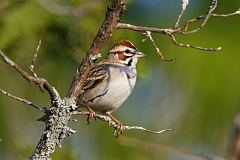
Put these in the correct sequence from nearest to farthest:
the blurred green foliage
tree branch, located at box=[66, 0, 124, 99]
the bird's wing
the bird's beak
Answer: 1. tree branch, located at box=[66, 0, 124, 99]
2. the bird's wing
3. the bird's beak
4. the blurred green foliage

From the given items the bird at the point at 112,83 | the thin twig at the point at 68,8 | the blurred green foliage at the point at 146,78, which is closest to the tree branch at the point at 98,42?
the bird at the point at 112,83

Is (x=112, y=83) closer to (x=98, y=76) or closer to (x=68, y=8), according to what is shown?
(x=98, y=76)

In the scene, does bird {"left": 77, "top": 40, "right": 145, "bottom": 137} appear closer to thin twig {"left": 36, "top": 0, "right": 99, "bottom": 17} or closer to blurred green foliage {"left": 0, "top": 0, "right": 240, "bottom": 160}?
blurred green foliage {"left": 0, "top": 0, "right": 240, "bottom": 160}

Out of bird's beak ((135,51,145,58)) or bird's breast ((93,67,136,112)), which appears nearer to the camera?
bird's breast ((93,67,136,112))

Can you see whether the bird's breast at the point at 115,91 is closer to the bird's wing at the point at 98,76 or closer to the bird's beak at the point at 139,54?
the bird's wing at the point at 98,76

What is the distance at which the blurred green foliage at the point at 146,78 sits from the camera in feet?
16.9

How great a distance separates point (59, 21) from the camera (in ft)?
18.0

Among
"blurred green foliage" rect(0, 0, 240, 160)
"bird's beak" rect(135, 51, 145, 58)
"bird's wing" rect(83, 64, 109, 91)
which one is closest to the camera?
"bird's wing" rect(83, 64, 109, 91)

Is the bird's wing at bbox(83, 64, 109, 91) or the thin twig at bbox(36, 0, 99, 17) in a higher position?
the thin twig at bbox(36, 0, 99, 17)

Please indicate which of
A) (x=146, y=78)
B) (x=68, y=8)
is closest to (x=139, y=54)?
(x=146, y=78)

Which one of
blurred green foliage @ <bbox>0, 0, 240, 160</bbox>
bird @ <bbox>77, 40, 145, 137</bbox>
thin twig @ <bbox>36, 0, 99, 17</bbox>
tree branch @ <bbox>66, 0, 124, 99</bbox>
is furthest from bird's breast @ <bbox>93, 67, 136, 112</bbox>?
tree branch @ <bbox>66, 0, 124, 99</bbox>

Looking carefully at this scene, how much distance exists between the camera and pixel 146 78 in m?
4.97

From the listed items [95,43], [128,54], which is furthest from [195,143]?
[95,43]

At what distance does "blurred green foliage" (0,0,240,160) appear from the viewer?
516 cm
